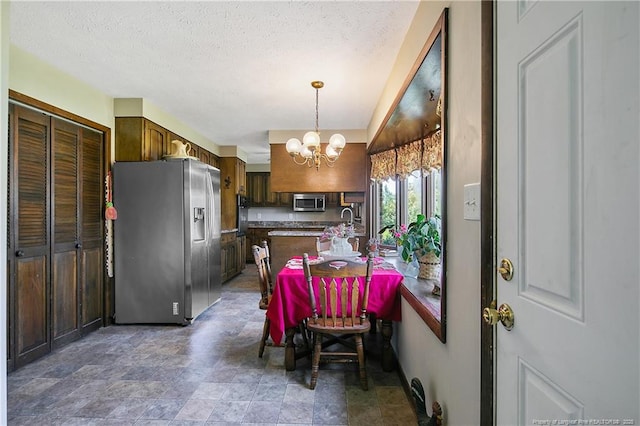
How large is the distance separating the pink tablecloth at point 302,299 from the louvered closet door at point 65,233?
2005mm

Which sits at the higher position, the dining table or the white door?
the white door

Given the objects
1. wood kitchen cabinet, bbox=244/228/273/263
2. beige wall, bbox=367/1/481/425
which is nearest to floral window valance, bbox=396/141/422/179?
beige wall, bbox=367/1/481/425

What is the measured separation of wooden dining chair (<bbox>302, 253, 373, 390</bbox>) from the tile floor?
19 centimetres

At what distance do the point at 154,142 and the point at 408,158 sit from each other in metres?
2.96

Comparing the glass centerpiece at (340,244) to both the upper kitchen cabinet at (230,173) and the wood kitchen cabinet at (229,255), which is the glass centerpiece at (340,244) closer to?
the wood kitchen cabinet at (229,255)

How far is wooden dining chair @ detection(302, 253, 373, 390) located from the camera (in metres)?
2.09

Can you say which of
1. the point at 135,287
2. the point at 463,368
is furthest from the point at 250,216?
the point at 463,368

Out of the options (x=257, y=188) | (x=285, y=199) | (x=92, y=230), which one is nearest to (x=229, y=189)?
(x=257, y=188)

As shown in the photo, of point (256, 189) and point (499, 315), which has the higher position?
point (256, 189)

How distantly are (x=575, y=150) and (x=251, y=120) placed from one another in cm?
414

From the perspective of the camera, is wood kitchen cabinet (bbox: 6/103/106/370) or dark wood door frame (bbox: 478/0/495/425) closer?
dark wood door frame (bbox: 478/0/495/425)

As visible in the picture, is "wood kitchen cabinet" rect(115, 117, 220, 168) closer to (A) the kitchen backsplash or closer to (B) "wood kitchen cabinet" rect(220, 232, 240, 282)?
(B) "wood kitchen cabinet" rect(220, 232, 240, 282)

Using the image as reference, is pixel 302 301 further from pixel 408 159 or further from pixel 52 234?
pixel 52 234

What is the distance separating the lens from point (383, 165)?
4.28 metres
